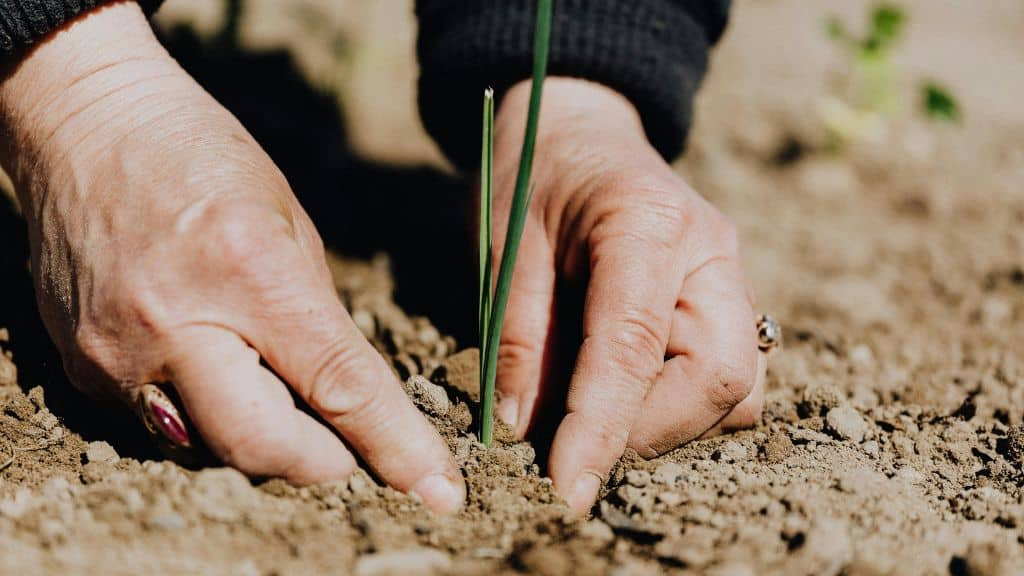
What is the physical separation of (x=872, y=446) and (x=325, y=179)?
1750mm

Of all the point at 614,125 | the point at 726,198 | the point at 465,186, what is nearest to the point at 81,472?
the point at 614,125

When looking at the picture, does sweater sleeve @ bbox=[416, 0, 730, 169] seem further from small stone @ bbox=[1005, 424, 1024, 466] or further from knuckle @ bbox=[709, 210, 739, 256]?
small stone @ bbox=[1005, 424, 1024, 466]

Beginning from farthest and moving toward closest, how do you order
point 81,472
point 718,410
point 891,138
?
point 891,138 → point 718,410 → point 81,472

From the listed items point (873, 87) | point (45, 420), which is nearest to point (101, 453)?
point (45, 420)

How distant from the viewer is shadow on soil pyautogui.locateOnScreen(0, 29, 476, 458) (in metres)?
1.42

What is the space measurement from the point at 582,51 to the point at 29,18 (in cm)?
102

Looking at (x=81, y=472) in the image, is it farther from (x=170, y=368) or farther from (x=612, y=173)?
(x=612, y=173)

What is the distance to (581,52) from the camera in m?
1.75

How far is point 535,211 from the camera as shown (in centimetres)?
154

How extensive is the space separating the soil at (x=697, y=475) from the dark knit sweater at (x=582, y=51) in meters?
0.49

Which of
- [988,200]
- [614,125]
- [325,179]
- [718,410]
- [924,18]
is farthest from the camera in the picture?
[924,18]

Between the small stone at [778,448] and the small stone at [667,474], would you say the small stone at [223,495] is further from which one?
the small stone at [778,448]

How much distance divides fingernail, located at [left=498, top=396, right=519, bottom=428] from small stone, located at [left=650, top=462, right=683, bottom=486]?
0.25 metres

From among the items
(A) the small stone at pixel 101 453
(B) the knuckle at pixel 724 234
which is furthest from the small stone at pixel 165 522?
(B) the knuckle at pixel 724 234
